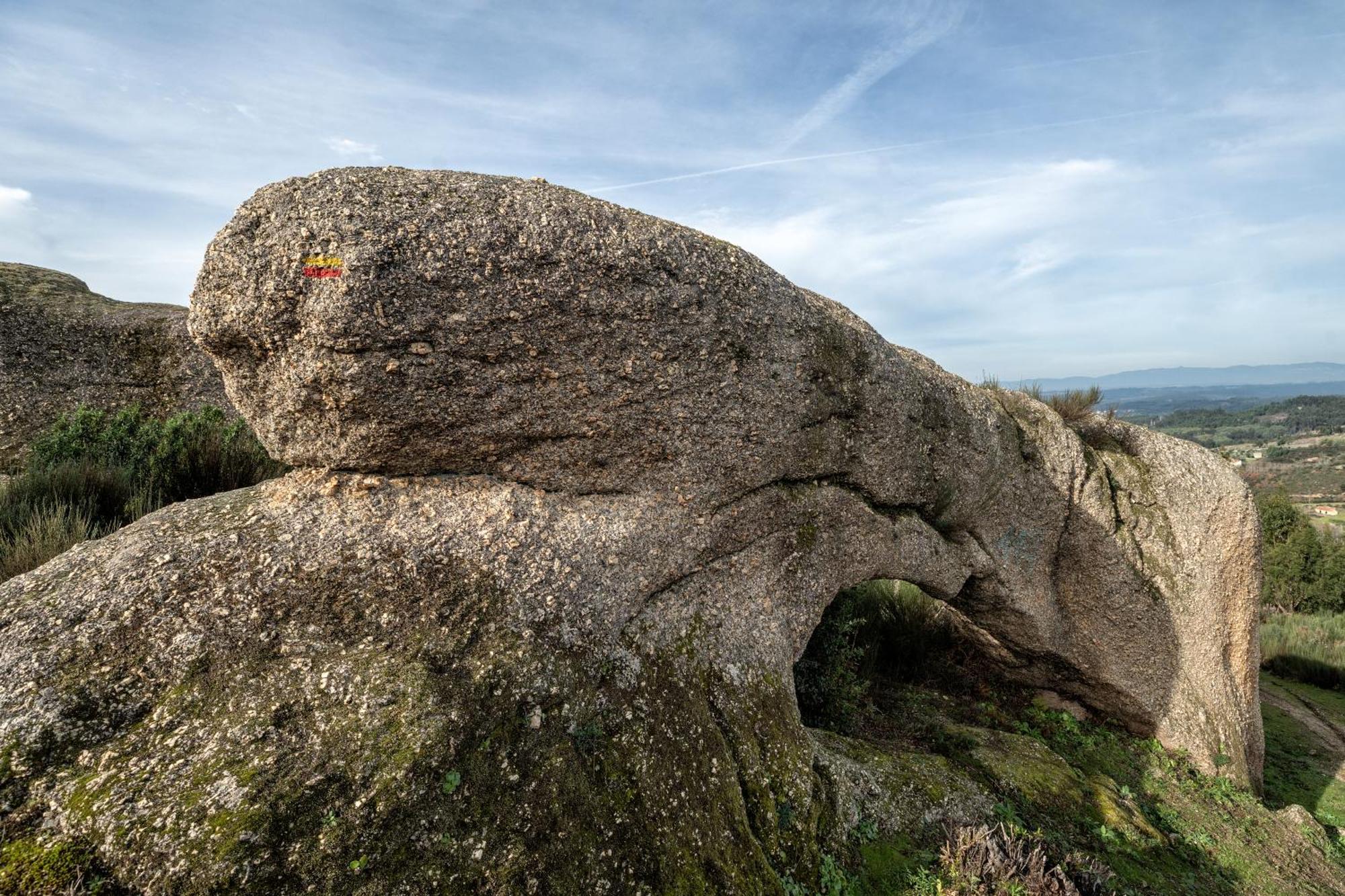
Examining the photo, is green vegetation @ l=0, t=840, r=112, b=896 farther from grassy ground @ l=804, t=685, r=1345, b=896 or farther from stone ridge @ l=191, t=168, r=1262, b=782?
grassy ground @ l=804, t=685, r=1345, b=896

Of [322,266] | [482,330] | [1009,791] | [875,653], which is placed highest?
[322,266]

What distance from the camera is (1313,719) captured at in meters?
11.6

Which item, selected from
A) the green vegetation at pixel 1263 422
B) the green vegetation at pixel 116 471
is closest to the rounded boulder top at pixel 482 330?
the green vegetation at pixel 116 471

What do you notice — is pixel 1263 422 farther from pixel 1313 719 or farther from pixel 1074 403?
pixel 1074 403

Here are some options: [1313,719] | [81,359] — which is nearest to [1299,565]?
[1313,719]

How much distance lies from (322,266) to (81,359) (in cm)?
786

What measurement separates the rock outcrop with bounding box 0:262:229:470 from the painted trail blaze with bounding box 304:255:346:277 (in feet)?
22.8

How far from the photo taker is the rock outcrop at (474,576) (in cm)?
348

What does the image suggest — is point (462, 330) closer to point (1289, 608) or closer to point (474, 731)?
point (474, 731)

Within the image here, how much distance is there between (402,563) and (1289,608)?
105 ft

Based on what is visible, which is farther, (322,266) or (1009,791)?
(1009,791)

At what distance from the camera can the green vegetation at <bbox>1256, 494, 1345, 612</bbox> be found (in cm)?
2519

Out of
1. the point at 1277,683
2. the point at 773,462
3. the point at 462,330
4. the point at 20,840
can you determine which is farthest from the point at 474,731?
the point at 1277,683

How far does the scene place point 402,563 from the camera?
4.30 meters
